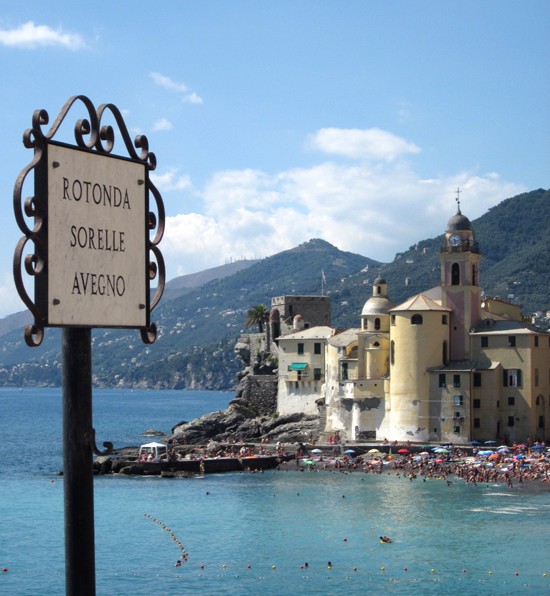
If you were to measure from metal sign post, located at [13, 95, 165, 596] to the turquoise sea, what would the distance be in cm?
3530

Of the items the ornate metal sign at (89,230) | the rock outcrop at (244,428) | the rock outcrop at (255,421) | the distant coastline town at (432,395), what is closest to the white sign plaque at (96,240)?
the ornate metal sign at (89,230)

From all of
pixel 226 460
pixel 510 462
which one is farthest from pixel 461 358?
pixel 226 460

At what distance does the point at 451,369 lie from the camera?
8200 cm

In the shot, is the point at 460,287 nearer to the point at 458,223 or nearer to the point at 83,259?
the point at 458,223

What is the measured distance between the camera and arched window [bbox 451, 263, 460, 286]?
8406cm

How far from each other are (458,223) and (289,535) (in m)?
37.3

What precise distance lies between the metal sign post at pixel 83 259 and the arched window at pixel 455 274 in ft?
253

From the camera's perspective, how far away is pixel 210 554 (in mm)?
50656

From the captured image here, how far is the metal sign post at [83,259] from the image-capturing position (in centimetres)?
740

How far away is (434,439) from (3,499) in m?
31.8

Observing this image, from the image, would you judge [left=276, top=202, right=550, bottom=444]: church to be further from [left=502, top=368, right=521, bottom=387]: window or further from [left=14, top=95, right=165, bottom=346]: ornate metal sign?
[left=14, top=95, right=165, bottom=346]: ornate metal sign

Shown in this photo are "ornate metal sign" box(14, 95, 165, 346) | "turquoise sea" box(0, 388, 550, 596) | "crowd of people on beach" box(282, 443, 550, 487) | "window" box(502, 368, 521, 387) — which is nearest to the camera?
"ornate metal sign" box(14, 95, 165, 346)

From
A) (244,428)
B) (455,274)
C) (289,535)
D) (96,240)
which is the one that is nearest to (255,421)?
(244,428)

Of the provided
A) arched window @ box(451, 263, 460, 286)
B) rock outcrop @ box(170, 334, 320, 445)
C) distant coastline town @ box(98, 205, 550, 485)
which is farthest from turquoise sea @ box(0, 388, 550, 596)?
arched window @ box(451, 263, 460, 286)
